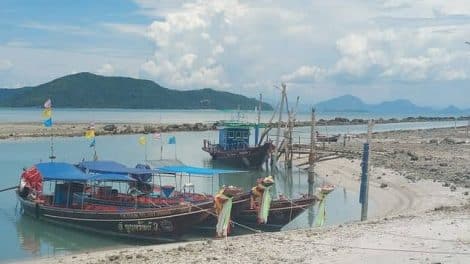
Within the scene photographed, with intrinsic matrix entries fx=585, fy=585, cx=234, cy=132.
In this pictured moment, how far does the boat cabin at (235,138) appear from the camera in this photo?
4669 centimetres

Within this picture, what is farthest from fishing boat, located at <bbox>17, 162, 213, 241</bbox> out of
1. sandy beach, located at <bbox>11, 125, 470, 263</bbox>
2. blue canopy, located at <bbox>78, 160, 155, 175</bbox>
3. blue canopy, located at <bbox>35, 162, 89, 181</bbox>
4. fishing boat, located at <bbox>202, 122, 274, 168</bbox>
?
fishing boat, located at <bbox>202, 122, 274, 168</bbox>

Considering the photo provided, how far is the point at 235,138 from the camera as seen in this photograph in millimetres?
46906

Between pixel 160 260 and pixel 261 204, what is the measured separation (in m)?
6.87

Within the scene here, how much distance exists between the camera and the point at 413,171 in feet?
119

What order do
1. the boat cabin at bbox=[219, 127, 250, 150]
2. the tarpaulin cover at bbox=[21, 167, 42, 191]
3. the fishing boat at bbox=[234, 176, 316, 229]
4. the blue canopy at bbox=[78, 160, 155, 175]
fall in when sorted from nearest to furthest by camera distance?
the fishing boat at bbox=[234, 176, 316, 229]
the blue canopy at bbox=[78, 160, 155, 175]
the tarpaulin cover at bbox=[21, 167, 42, 191]
the boat cabin at bbox=[219, 127, 250, 150]

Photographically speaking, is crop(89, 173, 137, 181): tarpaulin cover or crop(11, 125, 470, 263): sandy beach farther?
crop(89, 173, 137, 181): tarpaulin cover

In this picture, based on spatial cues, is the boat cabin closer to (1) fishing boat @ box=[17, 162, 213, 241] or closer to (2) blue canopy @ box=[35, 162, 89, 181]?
(1) fishing boat @ box=[17, 162, 213, 241]

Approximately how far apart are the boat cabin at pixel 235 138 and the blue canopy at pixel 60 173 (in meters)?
→ 23.3

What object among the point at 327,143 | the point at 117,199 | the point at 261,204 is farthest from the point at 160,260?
the point at 327,143

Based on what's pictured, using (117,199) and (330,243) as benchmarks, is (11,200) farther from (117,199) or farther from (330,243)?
(330,243)

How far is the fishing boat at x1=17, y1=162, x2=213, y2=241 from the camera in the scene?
2023 cm

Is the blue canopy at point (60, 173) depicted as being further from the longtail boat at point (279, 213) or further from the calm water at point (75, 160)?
the longtail boat at point (279, 213)

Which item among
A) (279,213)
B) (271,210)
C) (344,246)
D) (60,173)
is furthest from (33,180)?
(344,246)

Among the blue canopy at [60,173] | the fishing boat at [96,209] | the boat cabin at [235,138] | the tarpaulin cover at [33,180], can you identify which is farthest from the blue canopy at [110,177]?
the boat cabin at [235,138]
